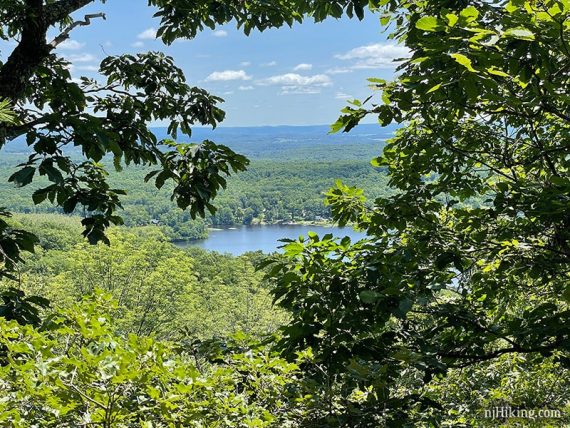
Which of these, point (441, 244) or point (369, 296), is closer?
point (369, 296)

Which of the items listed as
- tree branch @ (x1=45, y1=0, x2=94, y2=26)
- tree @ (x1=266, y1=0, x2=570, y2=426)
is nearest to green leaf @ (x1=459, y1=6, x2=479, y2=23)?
tree @ (x1=266, y1=0, x2=570, y2=426)

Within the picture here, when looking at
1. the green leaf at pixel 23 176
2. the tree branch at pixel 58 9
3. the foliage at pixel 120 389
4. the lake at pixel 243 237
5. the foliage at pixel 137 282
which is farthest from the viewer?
the lake at pixel 243 237

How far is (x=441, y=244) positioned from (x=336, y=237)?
2.07 feet

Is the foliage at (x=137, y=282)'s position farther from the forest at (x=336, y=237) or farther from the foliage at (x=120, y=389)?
the foliage at (x=120, y=389)

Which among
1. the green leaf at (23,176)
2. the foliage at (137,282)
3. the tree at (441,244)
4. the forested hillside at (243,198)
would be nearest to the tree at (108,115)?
the green leaf at (23,176)

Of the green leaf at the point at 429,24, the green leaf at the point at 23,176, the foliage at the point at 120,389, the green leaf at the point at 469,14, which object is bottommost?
the foliage at the point at 120,389

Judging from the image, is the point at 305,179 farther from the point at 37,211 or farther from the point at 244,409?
the point at 244,409

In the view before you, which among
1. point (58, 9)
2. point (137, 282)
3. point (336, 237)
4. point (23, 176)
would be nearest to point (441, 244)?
point (336, 237)

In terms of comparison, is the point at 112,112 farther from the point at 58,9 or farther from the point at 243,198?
the point at 243,198

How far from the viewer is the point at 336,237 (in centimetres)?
222

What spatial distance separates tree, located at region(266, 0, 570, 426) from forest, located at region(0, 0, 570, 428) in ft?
0.04

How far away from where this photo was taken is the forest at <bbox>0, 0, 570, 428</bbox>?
5.45 ft

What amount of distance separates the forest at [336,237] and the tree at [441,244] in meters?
0.01

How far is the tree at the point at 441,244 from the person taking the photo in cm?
141
